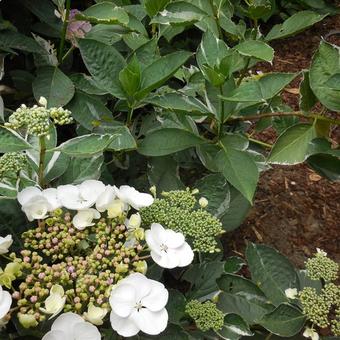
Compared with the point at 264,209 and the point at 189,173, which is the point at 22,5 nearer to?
the point at 189,173

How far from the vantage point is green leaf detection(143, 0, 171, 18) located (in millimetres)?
1325

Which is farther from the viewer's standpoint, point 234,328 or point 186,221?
point 234,328

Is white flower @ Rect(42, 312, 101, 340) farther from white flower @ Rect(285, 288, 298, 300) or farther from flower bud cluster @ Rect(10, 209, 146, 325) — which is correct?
white flower @ Rect(285, 288, 298, 300)

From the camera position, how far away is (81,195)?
91cm

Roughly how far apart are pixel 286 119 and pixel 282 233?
391 mm

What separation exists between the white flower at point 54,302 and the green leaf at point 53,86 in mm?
633

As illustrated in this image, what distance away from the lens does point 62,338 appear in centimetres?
79

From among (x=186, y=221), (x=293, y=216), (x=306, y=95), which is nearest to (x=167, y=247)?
(x=186, y=221)

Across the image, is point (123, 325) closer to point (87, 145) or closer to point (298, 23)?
point (87, 145)

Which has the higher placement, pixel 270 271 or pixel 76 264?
pixel 76 264

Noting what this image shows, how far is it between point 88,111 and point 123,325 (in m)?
0.66

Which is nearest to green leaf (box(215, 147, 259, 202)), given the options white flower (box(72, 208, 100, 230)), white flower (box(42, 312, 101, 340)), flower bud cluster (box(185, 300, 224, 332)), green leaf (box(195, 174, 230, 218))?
green leaf (box(195, 174, 230, 218))

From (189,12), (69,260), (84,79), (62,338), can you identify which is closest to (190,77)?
(189,12)

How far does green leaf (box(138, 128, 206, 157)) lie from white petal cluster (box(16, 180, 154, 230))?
1.03 feet
